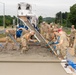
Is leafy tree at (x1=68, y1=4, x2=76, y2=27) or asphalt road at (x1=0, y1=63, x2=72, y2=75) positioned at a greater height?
leafy tree at (x1=68, y1=4, x2=76, y2=27)

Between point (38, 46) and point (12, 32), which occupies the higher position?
point (12, 32)

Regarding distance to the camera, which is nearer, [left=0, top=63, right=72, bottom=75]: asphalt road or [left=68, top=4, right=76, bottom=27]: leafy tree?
[left=0, top=63, right=72, bottom=75]: asphalt road

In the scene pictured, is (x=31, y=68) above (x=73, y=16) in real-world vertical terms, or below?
below

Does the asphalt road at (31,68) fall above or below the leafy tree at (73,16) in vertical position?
below

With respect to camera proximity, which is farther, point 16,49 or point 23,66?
point 16,49

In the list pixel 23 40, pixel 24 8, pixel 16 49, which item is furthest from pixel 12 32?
pixel 24 8

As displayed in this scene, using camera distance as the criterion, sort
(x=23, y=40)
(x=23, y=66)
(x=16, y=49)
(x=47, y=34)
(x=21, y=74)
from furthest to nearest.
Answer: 1. (x=47, y=34)
2. (x=16, y=49)
3. (x=23, y=40)
4. (x=23, y=66)
5. (x=21, y=74)

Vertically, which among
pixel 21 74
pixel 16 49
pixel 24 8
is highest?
pixel 24 8

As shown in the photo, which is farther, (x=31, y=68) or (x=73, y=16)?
(x=73, y=16)

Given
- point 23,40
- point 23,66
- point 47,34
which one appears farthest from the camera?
point 47,34

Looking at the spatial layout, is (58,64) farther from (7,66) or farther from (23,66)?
(7,66)

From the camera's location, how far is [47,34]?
1576 centimetres

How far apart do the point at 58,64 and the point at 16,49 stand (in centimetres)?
Result: 1025

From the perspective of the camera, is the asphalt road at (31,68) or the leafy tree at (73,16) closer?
the asphalt road at (31,68)
